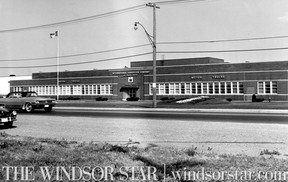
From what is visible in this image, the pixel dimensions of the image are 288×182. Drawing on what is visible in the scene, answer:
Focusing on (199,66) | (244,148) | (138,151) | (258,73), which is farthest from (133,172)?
(199,66)

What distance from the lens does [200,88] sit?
57812 millimetres

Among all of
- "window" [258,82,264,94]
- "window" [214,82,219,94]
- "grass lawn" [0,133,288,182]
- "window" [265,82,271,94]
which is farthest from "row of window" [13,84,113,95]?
"grass lawn" [0,133,288,182]

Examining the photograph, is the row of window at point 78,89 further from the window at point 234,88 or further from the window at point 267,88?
the window at point 267,88

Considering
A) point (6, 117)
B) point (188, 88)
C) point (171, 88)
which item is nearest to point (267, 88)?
point (188, 88)

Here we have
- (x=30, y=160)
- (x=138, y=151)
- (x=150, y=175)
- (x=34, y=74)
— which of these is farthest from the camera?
(x=34, y=74)

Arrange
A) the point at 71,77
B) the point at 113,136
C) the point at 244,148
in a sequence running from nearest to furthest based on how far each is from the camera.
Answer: the point at 244,148, the point at 113,136, the point at 71,77

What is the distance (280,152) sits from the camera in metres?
8.88

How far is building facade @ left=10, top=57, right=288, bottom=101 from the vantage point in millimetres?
51000

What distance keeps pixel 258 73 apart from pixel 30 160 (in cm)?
4890

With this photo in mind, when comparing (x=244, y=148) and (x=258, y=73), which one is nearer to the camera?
(x=244, y=148)

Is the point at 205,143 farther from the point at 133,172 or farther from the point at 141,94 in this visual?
the point at 141,94

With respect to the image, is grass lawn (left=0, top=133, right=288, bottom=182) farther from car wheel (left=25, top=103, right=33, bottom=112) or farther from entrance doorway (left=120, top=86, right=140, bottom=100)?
entrance doorway (left=120, top=86, right=140, bottom=100)

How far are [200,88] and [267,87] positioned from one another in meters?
11.3

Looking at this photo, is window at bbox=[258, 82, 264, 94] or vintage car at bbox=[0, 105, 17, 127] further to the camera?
window at bbox=[258, 82, 264, 94]
